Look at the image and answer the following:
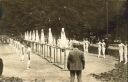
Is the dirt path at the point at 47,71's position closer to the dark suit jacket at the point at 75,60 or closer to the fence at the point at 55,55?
→ the fence at the point at 55,55

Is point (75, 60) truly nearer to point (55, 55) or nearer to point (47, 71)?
point (47, 71)

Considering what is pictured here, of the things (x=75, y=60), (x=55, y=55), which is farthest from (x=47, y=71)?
(x=55, y=55)

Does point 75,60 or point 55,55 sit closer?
point 75,60

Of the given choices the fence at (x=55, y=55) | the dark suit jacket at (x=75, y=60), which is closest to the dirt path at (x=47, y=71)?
the fence at (x=55, y=55)

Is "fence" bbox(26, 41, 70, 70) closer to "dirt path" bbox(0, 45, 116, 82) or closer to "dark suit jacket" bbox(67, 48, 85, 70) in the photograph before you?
"dirt path" bbox(0, 45, 116, 82)

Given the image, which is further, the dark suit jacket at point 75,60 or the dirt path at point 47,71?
the dirt path at point 47,71

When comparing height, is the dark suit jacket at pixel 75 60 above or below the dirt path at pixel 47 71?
above

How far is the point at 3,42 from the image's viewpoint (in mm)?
80188

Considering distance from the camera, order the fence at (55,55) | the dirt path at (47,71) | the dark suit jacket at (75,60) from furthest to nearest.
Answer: the fence at (55,55) → the dirt path at (47,71) → the dark suit jacket at (75,60)

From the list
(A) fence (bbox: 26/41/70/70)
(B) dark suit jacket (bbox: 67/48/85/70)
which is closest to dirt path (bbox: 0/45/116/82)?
(A) fence (bbox: 26/41/70/70)

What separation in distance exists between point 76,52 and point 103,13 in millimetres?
57204

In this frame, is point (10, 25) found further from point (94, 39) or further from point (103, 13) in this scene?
point (94, 39)

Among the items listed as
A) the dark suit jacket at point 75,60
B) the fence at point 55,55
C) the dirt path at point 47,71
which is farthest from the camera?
the fence at point 55,55

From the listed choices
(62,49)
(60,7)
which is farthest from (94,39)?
(62,49)
